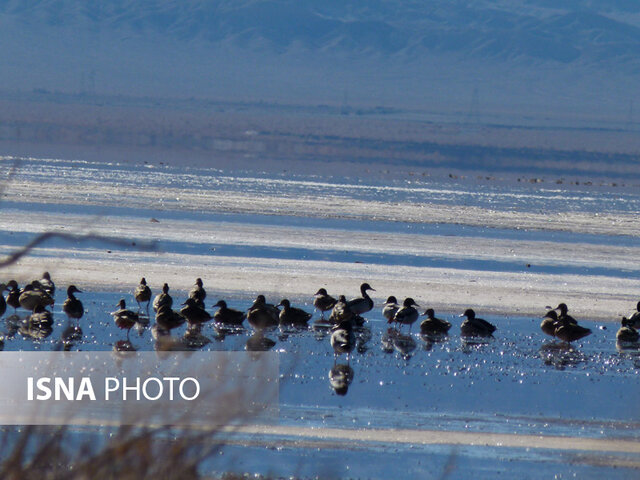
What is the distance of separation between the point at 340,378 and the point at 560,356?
3.12 m

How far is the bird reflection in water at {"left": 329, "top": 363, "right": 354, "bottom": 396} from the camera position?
1163 centimetres

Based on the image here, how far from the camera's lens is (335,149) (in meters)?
71.8

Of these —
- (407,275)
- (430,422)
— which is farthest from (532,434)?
(407,275)

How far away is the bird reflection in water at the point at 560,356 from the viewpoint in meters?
13.6

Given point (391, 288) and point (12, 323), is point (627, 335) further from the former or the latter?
point (12, 323)

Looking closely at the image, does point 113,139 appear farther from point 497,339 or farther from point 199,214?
point 497,339

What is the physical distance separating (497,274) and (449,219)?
8872 mm

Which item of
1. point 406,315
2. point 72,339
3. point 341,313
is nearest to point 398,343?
point 406,315

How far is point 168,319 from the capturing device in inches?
551

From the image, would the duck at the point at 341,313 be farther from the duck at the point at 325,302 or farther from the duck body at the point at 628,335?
the duck body at the point at 628,335

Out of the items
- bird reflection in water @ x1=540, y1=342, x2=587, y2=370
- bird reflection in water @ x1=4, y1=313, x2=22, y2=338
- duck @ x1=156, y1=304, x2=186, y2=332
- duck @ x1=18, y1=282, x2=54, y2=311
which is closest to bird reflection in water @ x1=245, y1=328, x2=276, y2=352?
duck @ x1=156, y1=304, x2=186, y2=332

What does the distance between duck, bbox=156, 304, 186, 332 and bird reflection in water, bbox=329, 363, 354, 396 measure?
2219 mm

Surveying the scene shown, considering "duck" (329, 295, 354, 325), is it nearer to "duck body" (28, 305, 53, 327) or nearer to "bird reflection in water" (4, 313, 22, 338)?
"duck body" (28, 305, 53, 327)

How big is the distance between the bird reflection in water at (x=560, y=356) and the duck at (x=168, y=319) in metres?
3.95
